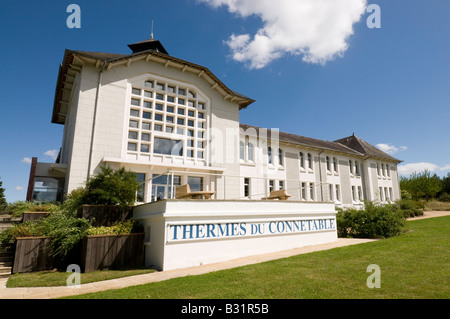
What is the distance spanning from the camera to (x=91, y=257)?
853 cm

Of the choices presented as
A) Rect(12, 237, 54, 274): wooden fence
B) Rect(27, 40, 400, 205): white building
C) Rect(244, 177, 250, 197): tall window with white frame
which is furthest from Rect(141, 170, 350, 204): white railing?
Rect(12, 237, 54, 274): wooden fence

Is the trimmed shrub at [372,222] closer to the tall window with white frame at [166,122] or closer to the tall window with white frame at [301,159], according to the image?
the tall window with white frame at [166,122]

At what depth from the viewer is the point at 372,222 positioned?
13812mm

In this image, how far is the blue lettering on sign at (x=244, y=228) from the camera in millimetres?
8905

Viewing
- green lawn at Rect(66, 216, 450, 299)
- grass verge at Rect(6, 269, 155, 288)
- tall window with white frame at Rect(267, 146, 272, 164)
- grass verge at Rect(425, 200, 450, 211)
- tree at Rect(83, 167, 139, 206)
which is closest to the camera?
green lawn at Rect(66, 216, 450, 299)

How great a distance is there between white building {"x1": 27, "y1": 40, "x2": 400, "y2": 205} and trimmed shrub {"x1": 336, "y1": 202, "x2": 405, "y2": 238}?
1.62 meters

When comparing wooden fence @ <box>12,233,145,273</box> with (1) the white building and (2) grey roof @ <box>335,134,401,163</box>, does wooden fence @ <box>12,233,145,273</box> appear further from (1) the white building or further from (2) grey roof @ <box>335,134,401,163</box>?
(2) grey roof @ <box>335,134,401,163</box>

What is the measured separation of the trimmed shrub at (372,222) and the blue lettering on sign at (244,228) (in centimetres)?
227

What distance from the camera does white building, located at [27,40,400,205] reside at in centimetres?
1517

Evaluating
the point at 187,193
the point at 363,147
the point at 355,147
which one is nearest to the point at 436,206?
the point at 363,147

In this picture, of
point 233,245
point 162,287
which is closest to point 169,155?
point 233,245

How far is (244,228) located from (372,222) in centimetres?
758
